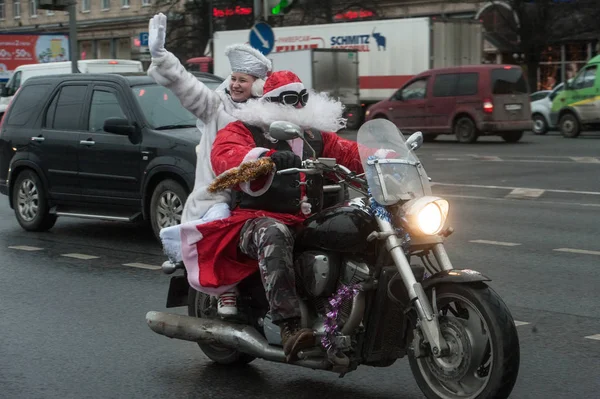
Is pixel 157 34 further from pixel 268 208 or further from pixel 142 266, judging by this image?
pixel 142 266

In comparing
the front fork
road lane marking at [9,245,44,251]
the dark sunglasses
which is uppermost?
the dark sunglasses

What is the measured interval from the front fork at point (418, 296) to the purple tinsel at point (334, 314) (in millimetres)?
304

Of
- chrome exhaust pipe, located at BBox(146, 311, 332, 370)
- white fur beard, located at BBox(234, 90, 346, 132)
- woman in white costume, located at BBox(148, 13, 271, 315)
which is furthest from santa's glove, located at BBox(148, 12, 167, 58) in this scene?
chrome exhaust pipe, located at BBox(146, 311, 332, 370)

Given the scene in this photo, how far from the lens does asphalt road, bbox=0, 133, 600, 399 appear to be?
19.1 feet

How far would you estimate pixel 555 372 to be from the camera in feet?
19.7

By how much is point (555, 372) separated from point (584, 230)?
6.08m

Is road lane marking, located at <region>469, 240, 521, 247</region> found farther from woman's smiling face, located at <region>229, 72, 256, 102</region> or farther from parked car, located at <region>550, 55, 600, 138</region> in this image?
parked car, located at <region>550, 55, 600, 138</region>

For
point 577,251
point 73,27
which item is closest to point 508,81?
point 73,27

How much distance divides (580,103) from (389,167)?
26205 millimetres

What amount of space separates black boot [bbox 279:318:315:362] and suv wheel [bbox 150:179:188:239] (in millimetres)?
5509

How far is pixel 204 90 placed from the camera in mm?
6023

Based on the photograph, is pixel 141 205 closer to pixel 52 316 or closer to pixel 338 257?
pixel 52 316

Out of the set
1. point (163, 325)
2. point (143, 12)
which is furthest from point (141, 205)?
point (143, 12)

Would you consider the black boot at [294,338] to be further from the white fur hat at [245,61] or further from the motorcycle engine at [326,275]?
the white fur hat at [245,61]
